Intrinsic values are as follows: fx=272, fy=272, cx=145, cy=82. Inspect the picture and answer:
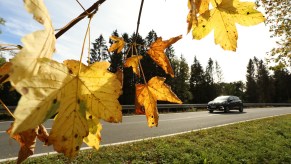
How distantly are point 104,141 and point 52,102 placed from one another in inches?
306

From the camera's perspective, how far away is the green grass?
18.8 feet

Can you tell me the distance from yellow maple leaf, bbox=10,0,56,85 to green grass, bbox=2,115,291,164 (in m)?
4.88

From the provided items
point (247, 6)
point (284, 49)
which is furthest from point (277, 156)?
point (247, 6)

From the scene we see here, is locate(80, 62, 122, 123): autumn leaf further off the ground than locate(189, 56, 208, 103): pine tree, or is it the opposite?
locate(189, 56, 208, 103): pine tree

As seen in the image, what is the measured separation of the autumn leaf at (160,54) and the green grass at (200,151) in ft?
15.1

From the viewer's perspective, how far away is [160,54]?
0.69 meters

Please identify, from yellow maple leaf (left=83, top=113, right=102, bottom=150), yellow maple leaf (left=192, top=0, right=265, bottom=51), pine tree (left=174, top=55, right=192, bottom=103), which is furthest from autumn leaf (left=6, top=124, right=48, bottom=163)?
pine tree (left=174, top=55, right=192, bottom=103)

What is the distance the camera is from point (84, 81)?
1.44 ft

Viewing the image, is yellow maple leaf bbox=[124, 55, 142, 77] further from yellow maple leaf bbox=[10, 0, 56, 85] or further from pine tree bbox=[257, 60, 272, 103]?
pine tree bbox=[257, 60, 272, 103]

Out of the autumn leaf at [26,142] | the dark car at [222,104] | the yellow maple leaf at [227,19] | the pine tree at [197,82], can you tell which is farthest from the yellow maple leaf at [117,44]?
the pine tree at [197,82]

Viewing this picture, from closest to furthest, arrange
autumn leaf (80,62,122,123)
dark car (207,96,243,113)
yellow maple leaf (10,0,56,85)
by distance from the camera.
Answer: yellow maple leaf (10,0,56,85)
autumn leaf (80,62,122,123)
dark car (207,96,243,113)

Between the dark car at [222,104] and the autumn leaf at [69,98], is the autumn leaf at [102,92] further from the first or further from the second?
the dark car at [222,104]

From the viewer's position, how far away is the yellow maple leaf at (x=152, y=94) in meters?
0.66

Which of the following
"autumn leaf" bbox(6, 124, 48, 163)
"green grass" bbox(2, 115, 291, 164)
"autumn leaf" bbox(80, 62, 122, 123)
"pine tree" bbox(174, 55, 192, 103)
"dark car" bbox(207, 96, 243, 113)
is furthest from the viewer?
"pine tree" bbox(174, 55, 192, 103)
